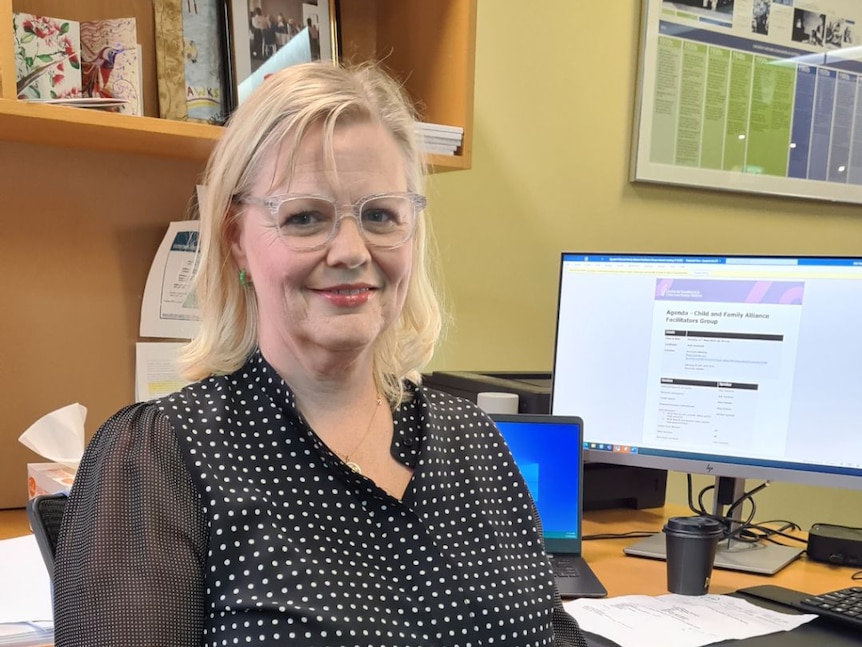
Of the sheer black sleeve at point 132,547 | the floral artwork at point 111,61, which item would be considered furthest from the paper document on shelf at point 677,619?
the floral artwork at point 111,61

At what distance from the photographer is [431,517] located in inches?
38.4

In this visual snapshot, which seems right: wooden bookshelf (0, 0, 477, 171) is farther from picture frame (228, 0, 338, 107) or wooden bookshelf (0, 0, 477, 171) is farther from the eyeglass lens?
the eyeglass lens

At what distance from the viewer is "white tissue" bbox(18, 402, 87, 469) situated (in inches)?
55.1

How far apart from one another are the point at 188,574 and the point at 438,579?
264 mm

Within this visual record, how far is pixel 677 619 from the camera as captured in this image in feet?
3.76

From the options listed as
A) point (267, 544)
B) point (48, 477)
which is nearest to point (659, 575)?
point (267, 544)

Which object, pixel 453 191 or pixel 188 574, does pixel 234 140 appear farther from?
pixel 453 191

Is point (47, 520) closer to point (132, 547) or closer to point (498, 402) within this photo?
point (132, 547)

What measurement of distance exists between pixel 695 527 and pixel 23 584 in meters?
0.92

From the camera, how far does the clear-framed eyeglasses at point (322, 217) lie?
3.00ft

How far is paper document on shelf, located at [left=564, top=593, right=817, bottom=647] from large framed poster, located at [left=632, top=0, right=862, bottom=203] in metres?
1.22

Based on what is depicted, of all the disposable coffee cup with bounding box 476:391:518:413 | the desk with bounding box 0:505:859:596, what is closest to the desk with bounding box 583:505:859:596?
the desk with bounding box 0:505:859:596

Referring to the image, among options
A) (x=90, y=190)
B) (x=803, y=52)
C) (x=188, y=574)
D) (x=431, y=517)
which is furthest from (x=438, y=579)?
(x=803, y=52)

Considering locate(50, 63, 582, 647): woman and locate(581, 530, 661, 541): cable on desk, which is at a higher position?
locate(50, 63, 582, 647): woman
